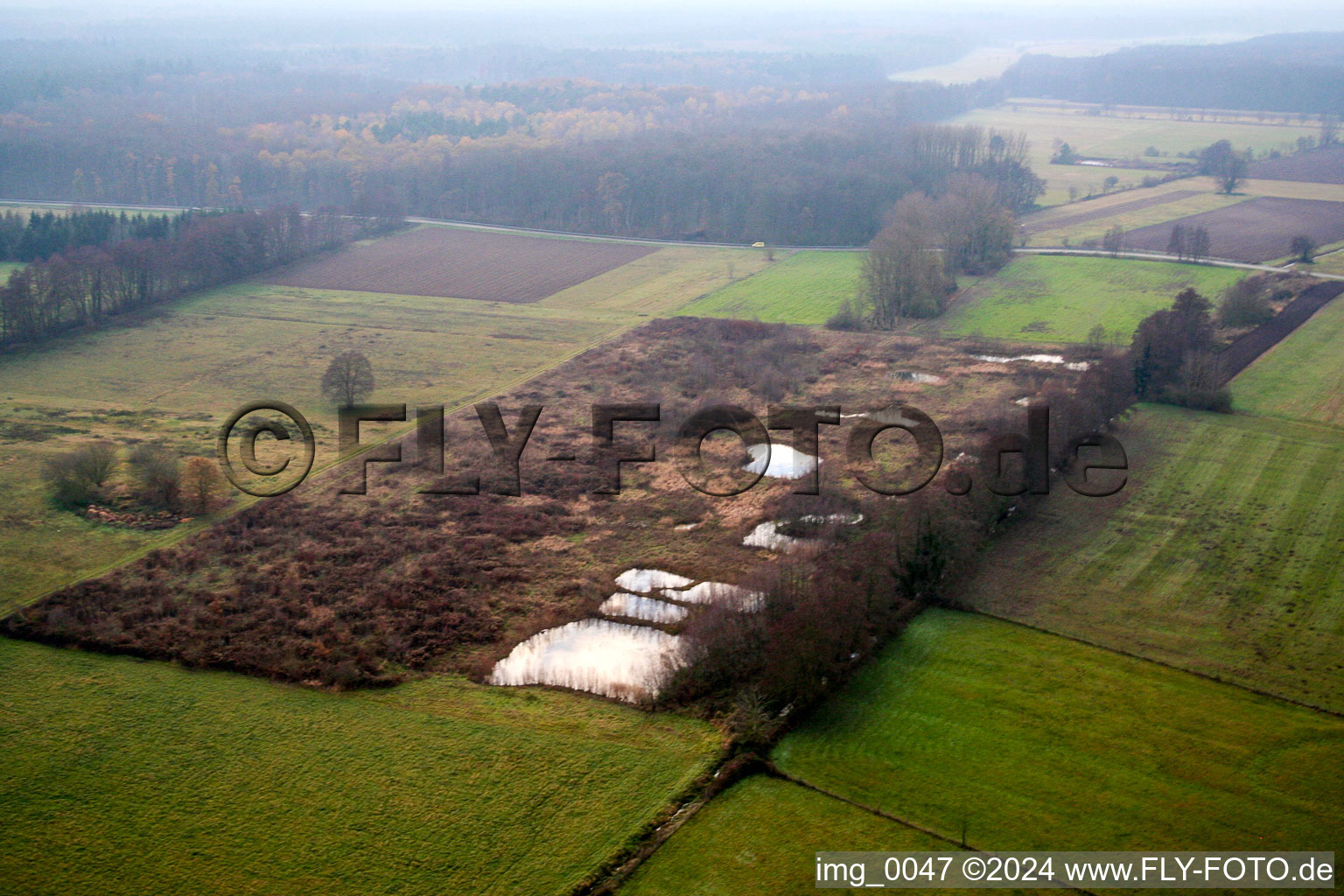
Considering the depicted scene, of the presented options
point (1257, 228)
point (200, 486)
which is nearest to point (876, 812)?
point (200, 486)

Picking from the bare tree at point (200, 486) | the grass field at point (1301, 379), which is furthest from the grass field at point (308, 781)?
the grass field at point (1301, 379)

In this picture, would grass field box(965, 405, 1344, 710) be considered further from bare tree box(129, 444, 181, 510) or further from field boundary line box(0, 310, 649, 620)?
bare tree box(129, 444, 181, 510)

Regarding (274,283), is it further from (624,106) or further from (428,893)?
(624,106)

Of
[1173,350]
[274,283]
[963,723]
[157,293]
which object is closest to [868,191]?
[1173,350]

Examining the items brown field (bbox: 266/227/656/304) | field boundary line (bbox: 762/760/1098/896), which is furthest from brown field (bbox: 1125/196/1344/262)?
field boundary line (bbox: 762/760/1098/896)

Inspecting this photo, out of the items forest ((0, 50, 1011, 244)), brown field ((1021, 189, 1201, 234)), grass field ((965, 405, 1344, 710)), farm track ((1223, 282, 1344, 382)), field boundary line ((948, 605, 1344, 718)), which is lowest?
field boundary line ((948, 605, 1344, 718))

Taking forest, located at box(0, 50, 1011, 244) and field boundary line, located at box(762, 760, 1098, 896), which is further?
forest, located at box(0, 50, 1011, 244)

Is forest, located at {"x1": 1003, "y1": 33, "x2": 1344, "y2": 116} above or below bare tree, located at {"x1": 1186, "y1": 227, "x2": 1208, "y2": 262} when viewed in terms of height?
above
